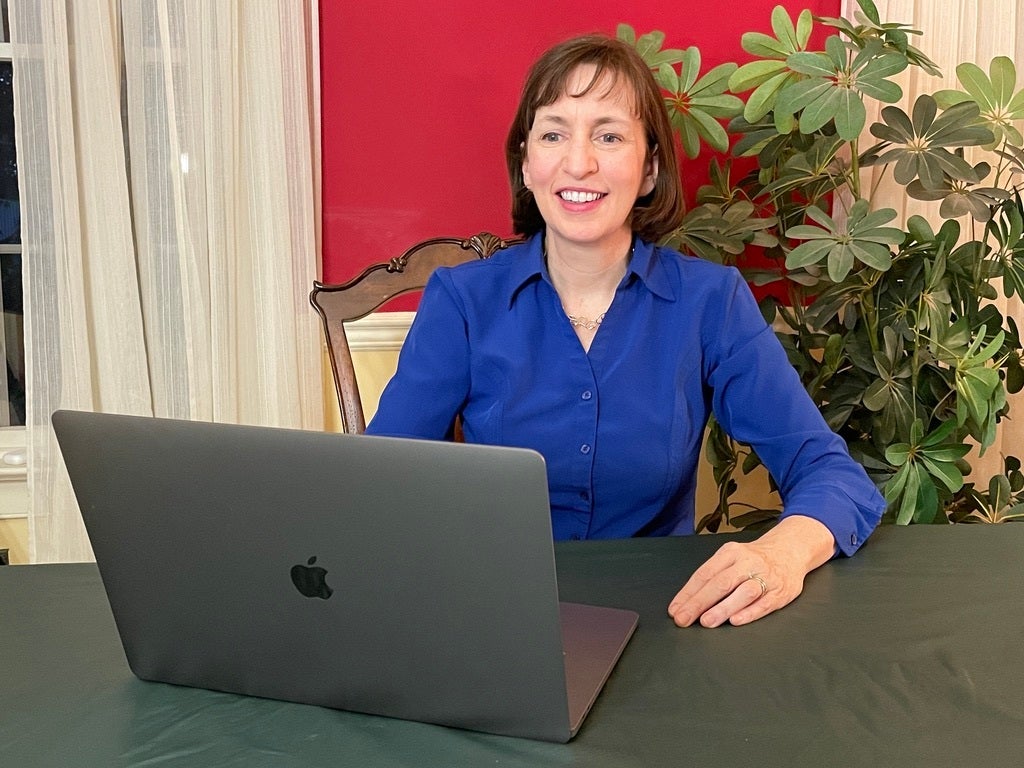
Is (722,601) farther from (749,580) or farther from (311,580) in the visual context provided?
(311,580)

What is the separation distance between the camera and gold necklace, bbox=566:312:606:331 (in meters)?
1.71

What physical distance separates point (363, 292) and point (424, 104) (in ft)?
2.77

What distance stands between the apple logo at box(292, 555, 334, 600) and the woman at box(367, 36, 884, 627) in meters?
0.75

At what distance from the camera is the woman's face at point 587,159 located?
1.66 meters

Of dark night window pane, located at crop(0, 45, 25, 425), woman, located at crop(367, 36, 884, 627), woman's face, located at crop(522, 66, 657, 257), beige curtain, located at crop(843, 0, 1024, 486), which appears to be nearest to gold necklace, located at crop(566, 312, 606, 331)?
woman, located at crop(367, 36, 884, 627)

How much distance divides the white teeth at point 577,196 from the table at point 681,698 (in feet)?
2.12

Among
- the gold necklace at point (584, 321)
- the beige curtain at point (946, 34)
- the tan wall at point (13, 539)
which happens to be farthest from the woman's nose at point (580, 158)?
the tan wall at point (13, 539)

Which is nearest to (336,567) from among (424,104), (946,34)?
(424,104)

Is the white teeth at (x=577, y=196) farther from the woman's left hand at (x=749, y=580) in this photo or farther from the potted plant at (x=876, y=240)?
the potted plant at (x=876, y=240)

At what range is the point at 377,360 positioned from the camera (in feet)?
7.07

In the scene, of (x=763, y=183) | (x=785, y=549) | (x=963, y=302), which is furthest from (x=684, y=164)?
(x=785, y=549)

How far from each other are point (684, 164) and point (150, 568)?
2123mm

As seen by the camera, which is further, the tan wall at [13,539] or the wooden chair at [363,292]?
the tan wall at [13,539]

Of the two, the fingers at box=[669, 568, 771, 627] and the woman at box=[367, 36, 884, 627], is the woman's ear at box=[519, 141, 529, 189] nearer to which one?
the woman at box=[367, 36, 884, 627]
